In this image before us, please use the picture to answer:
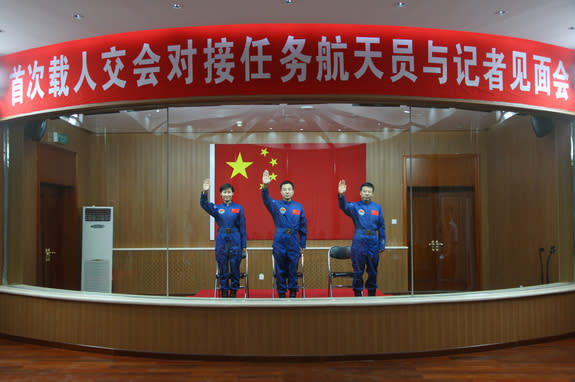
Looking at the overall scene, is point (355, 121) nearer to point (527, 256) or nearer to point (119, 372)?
point (527, 256)

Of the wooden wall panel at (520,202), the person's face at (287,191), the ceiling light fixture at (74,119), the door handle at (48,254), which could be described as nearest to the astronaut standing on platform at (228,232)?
the person's face at (287,191)

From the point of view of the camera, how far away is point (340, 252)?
15.0ft

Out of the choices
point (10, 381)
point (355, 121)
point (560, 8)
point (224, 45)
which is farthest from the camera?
point (355, 121)

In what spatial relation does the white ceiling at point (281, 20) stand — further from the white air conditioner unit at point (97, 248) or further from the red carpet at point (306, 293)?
the red carpet at point (306, 293)

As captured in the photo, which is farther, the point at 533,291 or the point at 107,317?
the point at 533,291

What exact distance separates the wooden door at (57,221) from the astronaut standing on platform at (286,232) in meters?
2.01

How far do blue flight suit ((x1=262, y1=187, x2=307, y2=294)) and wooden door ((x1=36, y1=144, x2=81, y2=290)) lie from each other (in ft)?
6.60

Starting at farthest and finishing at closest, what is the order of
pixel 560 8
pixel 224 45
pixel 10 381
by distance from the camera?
pixel 224 45, pixel 560 8, pixel 10 381

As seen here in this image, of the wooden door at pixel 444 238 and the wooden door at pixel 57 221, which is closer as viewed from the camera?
the wooden door at pixel 444 238

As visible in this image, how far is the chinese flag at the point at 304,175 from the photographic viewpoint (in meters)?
4.48

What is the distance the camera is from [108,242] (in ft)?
15.0

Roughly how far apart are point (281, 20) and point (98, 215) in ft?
8.53

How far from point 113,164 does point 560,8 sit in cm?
430

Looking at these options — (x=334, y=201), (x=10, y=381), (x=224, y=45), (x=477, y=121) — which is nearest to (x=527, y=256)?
(x=477, y=121)
